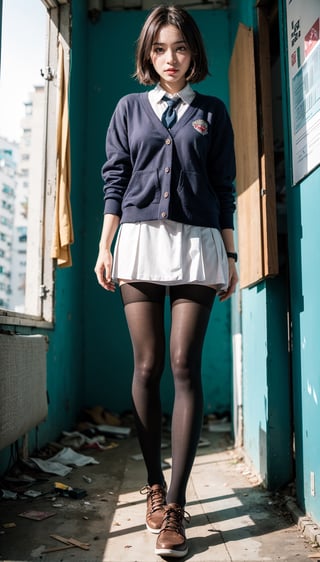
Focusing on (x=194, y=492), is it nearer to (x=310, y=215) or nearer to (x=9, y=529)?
(x=9, y=529)

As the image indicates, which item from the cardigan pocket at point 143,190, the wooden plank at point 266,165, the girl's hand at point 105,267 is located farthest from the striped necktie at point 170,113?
the wooden plank at point 266,165

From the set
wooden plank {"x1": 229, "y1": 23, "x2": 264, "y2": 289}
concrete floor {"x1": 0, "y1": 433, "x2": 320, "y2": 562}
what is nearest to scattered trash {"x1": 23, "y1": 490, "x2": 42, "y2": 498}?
concrete floor {"x1": 0, "y1": 433, "x2": 320, "y2": 562}

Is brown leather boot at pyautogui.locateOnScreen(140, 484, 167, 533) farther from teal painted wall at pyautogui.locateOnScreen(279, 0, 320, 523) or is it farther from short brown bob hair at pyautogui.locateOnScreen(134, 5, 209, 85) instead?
short brown bob hair at pyautogui.locateOnScreen(134, 5, 209, 85)

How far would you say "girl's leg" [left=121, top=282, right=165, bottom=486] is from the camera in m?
1.71

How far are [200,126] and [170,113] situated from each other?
11 cm

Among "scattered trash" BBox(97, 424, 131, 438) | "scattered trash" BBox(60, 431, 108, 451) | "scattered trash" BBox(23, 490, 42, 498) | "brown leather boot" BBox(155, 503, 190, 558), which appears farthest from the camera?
"scattered trash" BBox(97, 424, 131, 438)

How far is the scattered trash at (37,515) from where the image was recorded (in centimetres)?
180

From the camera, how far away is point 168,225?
1710mm

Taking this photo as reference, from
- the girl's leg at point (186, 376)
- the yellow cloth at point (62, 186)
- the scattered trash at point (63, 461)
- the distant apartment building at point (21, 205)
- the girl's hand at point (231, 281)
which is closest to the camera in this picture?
the girl's leg at point (186, 376)

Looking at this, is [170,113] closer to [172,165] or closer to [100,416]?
[172,165]

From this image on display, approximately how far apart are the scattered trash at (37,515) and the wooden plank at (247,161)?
3.79 ft

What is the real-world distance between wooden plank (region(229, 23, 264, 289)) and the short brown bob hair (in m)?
0.63

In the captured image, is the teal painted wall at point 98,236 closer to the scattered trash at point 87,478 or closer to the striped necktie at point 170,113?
the scattered trash at point 87,478

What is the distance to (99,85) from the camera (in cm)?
403
